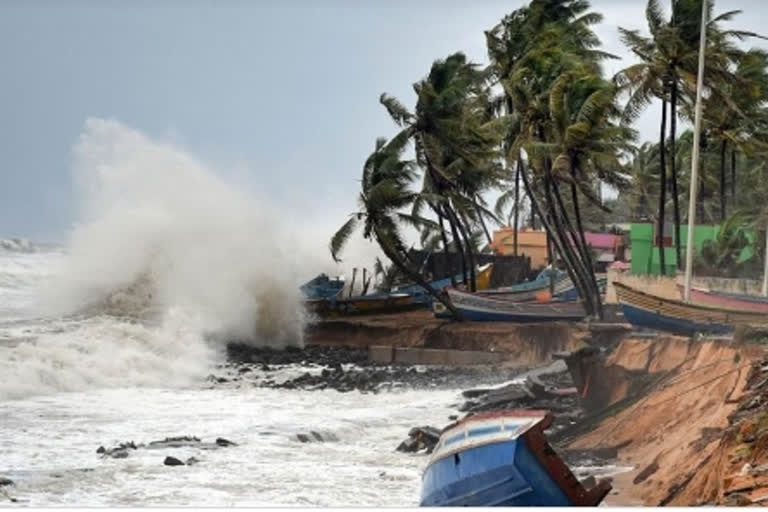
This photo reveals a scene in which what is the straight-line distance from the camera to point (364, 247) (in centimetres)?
2892

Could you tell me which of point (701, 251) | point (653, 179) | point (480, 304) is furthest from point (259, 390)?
point (653, 179)

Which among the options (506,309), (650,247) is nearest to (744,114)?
(650,247)

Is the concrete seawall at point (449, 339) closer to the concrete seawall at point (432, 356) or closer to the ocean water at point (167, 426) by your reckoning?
the concrete seawall at point (432, 356)

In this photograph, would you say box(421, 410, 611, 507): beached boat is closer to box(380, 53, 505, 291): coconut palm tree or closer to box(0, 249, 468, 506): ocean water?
box(0, 249, 468, 506): ocean water

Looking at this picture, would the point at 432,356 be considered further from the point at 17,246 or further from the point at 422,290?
the point at 17,246

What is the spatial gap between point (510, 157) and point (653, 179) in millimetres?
14216

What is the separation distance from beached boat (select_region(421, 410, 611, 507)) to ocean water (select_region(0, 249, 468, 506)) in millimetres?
1481

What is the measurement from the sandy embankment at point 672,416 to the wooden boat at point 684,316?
64cm

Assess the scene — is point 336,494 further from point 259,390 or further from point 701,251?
point 701,251

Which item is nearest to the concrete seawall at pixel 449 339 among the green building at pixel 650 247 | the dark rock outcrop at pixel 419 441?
the green building at pixel 650 247

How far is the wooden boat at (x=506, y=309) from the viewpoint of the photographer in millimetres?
21141

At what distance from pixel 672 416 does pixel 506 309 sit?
1013 centimetres

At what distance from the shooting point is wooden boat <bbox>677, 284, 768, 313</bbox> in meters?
16.4

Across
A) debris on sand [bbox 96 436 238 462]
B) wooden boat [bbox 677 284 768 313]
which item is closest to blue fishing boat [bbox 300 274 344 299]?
wooden boat [bbox 677 284 768 313]
